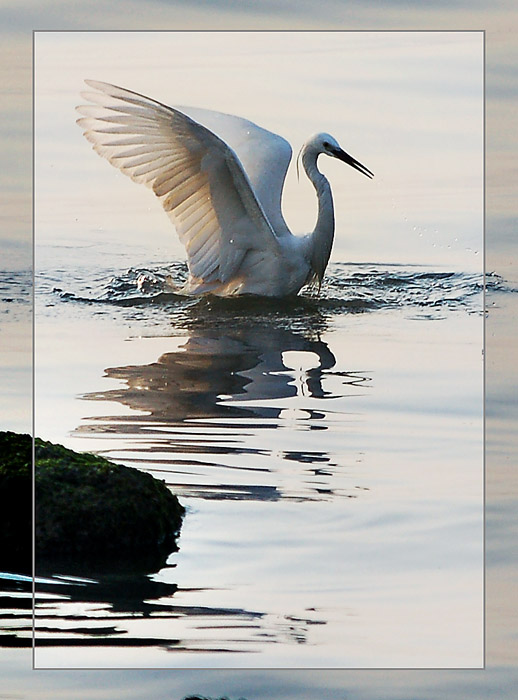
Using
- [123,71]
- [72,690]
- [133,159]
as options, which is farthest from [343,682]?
[123,71]

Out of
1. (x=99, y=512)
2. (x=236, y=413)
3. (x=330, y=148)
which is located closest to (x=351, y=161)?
(x=330, y=148)

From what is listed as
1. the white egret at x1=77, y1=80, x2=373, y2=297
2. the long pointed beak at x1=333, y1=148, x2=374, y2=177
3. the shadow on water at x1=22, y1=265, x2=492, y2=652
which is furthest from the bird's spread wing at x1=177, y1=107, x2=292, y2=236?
the shadow on water at x1=22, y1=265, x2=492, y2=652

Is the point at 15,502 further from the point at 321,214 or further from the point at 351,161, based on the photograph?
the point at 351,161

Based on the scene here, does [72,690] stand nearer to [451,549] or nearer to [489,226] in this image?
[451,549]

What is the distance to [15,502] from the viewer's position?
2752mm

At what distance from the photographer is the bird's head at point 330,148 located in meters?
2.56

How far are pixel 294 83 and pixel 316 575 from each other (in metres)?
1.08

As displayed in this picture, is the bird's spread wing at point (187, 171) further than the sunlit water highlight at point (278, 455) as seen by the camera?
Yes

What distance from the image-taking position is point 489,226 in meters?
2.64

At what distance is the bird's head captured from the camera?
2562mm

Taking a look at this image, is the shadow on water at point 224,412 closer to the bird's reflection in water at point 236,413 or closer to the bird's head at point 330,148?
the bird's reflection in water at point 236,413

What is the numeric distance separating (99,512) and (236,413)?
374mm

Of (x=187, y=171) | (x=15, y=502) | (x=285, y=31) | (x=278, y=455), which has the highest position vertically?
(x=285, y=31)

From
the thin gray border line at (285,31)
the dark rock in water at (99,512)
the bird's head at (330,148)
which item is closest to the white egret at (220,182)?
the bird's head at (330,148)
